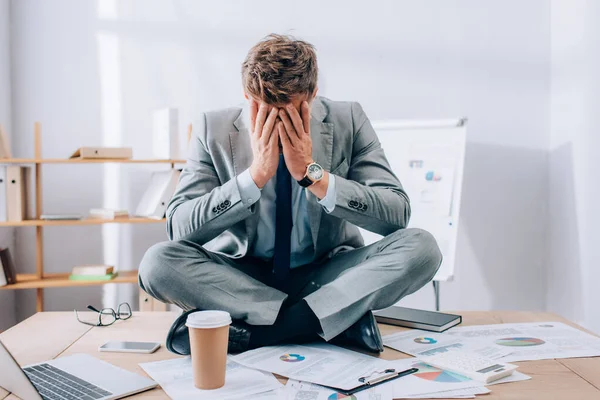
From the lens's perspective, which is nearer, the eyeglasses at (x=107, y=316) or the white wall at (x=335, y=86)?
the eyeglasses at (x=107, y=316)

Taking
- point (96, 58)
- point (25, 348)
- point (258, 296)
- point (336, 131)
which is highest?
point (96, 58)

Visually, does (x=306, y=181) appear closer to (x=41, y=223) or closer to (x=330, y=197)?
(x=330, y=197)

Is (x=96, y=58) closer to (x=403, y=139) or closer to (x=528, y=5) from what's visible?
(x=403, y=139)

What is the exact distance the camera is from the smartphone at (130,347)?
4.82ft

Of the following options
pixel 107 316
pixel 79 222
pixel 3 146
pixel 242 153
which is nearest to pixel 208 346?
pixel 242 153

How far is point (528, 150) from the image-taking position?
298cm

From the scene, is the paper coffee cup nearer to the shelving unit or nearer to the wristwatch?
the wristwatch

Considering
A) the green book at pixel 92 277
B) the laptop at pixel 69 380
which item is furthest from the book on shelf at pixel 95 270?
the laptop at pixel 69 380

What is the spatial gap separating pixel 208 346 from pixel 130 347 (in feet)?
1.51

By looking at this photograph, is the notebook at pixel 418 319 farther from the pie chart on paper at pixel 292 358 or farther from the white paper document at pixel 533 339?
the pie chart on paper at pixel 292 358

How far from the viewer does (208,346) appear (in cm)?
113

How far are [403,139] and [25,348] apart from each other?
183 centimetres

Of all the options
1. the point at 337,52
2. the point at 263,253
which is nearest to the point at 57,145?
the point at 337,52

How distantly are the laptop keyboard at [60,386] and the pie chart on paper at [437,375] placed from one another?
2.13 feet
